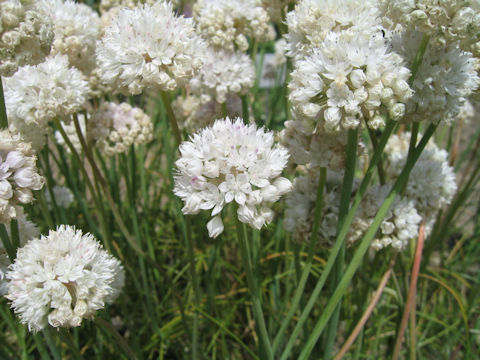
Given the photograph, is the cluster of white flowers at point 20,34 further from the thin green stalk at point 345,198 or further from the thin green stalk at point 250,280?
the thin green stalk at point 345,198

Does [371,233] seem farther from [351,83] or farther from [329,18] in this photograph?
[329,18]

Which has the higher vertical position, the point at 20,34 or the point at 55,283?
the point at 20,34

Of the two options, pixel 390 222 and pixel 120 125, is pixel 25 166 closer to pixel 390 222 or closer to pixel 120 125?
pixel 120 125

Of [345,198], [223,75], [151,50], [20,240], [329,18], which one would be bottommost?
[20,240]

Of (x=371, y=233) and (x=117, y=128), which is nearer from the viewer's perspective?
(x=371, y=233)

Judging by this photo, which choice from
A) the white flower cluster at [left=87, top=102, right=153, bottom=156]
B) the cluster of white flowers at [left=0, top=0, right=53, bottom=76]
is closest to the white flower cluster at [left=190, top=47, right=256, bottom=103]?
the white flower cluster at [left=87, top=102, right=153, bottom=156]

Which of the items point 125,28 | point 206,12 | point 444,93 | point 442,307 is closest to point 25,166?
point 125,28

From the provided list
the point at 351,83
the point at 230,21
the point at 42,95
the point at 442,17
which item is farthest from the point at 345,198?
the point at 42,95
